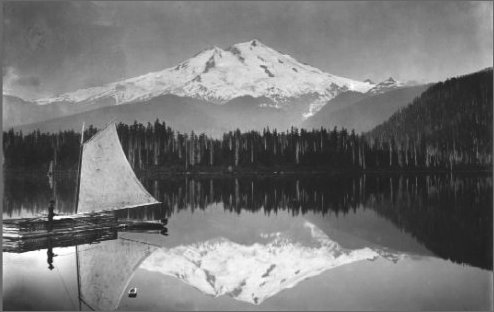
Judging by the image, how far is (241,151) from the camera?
7.89 m

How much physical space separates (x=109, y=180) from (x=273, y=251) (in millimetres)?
2810

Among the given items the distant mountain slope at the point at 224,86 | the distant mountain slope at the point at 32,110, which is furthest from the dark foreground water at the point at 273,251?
the distant mountain slope at the point at 224,86

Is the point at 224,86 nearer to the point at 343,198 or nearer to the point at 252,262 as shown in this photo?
the point at 343,198

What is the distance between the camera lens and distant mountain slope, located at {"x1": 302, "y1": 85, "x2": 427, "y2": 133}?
703cm

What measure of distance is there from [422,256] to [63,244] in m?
5.00

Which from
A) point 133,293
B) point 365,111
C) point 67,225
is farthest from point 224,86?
point 133,293

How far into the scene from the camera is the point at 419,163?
808 cm

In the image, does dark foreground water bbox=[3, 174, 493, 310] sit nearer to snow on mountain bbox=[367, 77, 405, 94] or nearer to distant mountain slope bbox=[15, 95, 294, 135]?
distant mountain slope bbox=[15, 95, 294, 135]

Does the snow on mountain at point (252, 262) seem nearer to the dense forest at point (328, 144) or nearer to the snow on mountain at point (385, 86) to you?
the dense forest at point (328, 144)

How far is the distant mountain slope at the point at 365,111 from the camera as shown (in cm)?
703

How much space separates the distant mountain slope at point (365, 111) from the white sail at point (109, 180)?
2.83m

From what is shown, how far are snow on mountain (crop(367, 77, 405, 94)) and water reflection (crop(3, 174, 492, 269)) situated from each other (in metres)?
1.69

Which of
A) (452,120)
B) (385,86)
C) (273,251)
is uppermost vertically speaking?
(385,86)

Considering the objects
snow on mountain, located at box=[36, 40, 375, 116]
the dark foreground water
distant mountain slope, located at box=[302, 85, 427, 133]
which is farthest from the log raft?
distant mountain slope, located at box=[302, 85, 427, 133]
